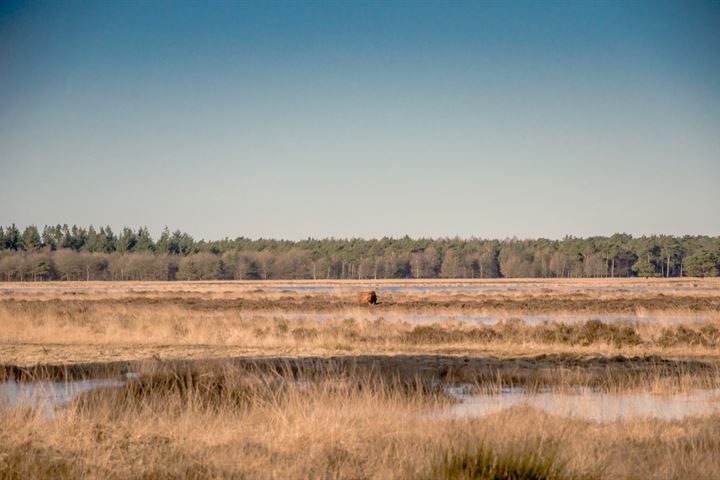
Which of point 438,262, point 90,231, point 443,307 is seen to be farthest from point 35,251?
point 443,307

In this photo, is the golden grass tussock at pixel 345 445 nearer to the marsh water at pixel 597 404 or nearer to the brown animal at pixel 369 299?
the marsh water at pixel 597 404

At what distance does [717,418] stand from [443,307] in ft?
112

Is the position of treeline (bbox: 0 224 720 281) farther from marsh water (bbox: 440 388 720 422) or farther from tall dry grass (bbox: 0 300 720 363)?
marsh water (bbox: 440 388 720 422)

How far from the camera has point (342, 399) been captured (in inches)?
471

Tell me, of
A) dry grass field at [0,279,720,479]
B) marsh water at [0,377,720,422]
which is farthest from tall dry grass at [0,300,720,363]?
marsh water at [0,377,720,422]

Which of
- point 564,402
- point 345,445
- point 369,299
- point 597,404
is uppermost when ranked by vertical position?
point 345,445

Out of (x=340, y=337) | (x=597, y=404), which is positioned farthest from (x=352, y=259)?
(x=597, y=404)

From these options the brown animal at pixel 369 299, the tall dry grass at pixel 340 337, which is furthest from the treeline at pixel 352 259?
the tall dry grass at pixel 340 337

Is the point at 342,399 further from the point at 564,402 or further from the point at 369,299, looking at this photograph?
the point at 369,299

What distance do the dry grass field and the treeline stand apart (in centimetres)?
12526

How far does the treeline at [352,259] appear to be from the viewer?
498ft

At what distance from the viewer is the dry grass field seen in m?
8.04

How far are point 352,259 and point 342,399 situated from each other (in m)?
161

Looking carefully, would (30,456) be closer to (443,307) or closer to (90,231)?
(443,307)
